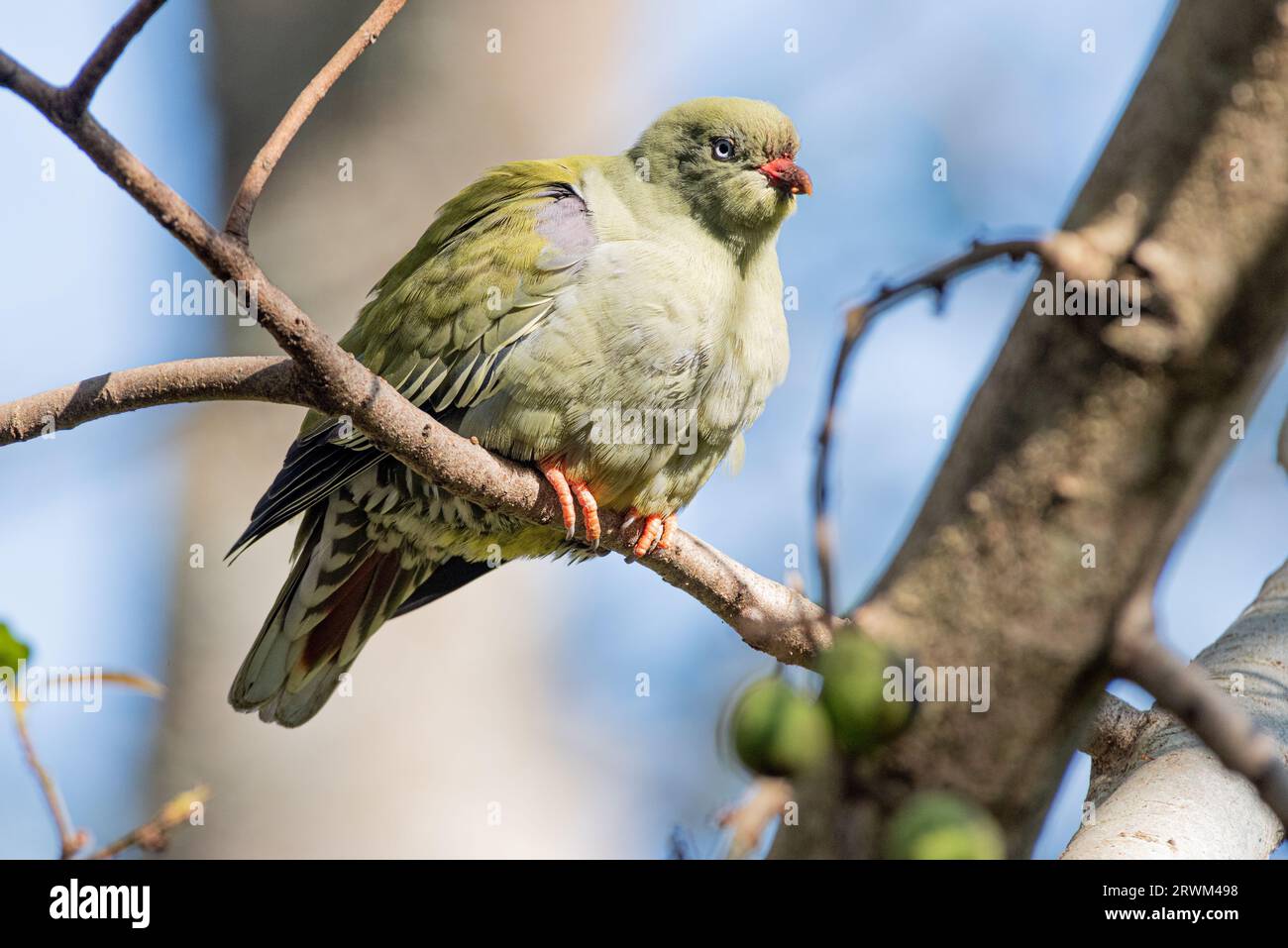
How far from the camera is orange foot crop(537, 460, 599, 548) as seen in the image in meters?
3.08

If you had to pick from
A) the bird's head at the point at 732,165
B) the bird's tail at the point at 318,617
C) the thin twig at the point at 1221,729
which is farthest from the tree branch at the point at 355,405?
the bird's head at the point at 732,165

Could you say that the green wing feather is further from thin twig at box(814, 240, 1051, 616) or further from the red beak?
thin twig at box(814, 240, 1051, 616)

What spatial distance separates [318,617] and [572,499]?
3.26 ft

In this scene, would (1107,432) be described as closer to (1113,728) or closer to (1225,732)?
(1225,732)

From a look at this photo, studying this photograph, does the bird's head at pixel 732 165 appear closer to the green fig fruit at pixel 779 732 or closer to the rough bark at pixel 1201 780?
the rough bark at pixel 1201 780

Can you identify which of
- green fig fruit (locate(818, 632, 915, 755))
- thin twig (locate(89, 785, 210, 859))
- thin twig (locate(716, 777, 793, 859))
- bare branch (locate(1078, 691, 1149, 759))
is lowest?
bare branch (locate(1078, 691, 1149, 759))

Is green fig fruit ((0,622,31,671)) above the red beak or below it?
below

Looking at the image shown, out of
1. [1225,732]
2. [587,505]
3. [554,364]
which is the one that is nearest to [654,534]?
[587,505]

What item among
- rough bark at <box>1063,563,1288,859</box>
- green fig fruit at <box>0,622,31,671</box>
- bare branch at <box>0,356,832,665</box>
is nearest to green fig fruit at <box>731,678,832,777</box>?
bare branch at <box>0,356,832,665</box>

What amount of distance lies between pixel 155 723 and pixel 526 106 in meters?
3.03

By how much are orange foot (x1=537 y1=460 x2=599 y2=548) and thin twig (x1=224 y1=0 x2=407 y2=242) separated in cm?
130

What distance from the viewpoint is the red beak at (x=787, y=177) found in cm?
346

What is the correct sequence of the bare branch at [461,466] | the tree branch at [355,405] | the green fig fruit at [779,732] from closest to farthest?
the green fig fruit at [779,732]
the tree branch at [355,405]
the bare branch at [461,466]

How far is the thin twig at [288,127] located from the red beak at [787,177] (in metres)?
1.66
